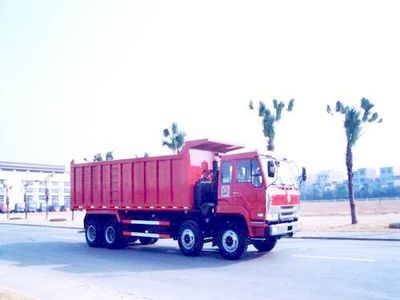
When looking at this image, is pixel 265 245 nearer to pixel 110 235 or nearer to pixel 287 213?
pixel 287 213

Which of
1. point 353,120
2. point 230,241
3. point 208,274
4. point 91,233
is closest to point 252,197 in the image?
point 230,241

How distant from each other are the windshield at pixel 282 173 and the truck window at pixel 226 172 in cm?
109

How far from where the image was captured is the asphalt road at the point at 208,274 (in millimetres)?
8375

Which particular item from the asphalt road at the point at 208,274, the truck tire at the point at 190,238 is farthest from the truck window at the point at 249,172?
the asphalt road at the point at 208,274

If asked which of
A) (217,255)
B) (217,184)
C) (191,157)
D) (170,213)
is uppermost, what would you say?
(191,157)

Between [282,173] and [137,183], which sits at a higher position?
[282,173]

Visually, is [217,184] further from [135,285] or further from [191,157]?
[135,285]

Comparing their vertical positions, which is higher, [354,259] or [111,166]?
[111,166]

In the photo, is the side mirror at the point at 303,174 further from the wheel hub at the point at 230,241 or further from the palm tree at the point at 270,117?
the palm tree at the point at 270,117

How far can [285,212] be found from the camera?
1293 centimetres

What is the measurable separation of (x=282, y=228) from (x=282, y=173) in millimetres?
1747

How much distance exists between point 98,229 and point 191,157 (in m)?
5.54

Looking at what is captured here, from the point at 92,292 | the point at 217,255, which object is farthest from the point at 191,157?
the point at 92,292

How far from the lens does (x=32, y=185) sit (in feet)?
364
